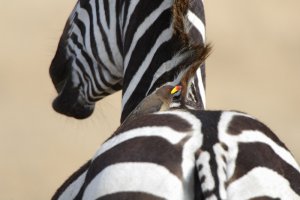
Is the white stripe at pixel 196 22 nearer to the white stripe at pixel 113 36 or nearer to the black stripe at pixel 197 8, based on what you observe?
the black stripe at pixel 197 8

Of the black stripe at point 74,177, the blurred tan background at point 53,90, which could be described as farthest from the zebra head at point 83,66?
the blurred tan background at point 53,90

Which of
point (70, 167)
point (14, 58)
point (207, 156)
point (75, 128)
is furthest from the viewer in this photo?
point (14, 58)

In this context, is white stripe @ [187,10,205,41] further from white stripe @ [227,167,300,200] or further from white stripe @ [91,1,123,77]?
white stripe @ [227,167,300,200]

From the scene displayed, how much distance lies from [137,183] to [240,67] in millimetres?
11442

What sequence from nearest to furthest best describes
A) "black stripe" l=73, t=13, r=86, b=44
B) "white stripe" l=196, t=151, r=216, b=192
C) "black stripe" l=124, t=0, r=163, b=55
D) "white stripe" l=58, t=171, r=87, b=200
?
1. "white stripe" l=196, t=151, r=216, b=192
2. "white stripe" l=58, t=171, r=87, b=200
3. "black stripe" l=124, t=0, r=163, b=55
4. "black stripe" l=73, t=13, r=86, b=44

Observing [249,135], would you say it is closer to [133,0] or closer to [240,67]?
[133,0]

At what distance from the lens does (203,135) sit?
107 inches

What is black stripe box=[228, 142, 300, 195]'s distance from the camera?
8.79 feet

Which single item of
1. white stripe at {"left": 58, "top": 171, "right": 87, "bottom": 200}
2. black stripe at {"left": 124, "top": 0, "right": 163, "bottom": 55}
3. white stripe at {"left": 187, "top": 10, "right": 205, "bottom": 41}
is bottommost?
white stripe at {"left": 58, "top": 171, "right": 87, "bottom": 200}

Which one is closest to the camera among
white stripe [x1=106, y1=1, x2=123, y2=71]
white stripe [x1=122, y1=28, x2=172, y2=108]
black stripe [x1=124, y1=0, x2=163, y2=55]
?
white stripe [x1=122, y1=28, x2=172, y2=108]

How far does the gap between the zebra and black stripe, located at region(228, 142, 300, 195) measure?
2.37ft

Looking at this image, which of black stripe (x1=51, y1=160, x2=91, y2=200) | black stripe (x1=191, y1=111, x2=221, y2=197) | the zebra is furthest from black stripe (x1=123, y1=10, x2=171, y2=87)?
black stripe (x1=191, y1=111, x2=221, y2=197)

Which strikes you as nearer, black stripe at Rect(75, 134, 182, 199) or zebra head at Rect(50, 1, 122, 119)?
black stripe at Rect(75, 134, 182, 199)

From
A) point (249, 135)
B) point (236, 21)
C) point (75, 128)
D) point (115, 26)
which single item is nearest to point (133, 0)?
point (115, 26)
